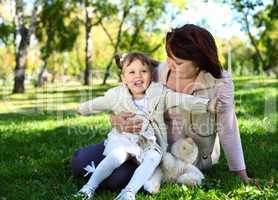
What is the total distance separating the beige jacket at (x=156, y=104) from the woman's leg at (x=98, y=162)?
36 centimetres

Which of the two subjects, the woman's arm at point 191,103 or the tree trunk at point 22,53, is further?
the tree trunk at point 22,53

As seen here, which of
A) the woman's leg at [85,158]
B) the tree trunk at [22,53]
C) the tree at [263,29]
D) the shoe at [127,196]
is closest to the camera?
the shoe at [127,196]

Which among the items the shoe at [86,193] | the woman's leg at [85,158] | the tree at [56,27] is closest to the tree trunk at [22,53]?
Result: the tree at [56,27]

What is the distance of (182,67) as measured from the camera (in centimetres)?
488

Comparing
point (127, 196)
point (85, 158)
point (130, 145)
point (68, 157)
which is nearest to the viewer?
point (127, 196)

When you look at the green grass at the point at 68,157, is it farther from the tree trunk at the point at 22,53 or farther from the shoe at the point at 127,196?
the tree trunk at the point at 22,53

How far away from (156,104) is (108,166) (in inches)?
27.6

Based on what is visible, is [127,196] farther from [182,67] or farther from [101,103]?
[182,67]

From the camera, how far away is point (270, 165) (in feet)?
18.5

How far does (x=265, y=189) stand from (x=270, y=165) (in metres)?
1.21

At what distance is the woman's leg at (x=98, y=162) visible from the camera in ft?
15.7

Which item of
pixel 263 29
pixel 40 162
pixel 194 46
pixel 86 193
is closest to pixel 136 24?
pixel 263 29

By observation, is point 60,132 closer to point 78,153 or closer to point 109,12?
point 78,153

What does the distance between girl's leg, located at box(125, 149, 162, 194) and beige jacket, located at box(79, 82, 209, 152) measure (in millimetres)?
197
